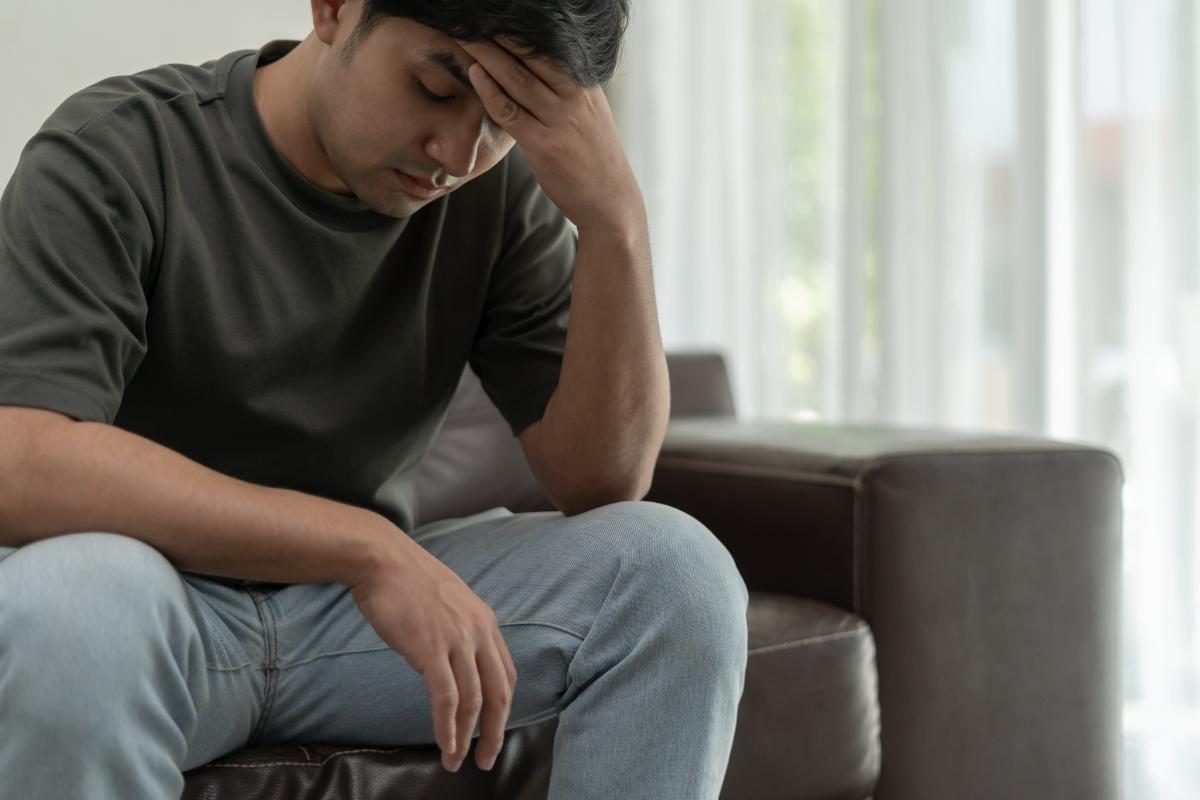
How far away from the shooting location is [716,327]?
3016 mm

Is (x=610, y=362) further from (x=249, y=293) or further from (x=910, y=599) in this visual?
(x=910, y=599)

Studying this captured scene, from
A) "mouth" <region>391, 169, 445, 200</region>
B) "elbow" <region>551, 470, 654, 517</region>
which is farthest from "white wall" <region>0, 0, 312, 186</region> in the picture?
"elbow" <region>551, 470, 654, 517</region>

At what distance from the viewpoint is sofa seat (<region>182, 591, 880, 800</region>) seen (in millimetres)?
1023

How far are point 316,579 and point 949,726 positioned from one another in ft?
3.00

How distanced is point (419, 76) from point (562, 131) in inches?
5.3

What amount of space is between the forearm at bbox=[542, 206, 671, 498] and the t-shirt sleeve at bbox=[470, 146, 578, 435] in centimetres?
6

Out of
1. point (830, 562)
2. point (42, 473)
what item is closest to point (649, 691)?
point (42, 473)

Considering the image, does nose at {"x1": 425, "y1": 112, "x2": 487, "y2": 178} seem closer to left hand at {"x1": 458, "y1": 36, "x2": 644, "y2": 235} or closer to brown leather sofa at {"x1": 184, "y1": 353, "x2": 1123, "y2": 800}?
left hand at {"x1": 458, "y1": 36, "x2": 644, "y2": 235}

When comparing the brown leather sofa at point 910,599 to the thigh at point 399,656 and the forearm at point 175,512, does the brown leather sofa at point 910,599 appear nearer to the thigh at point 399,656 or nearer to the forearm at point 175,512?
the thigh at point 399,656

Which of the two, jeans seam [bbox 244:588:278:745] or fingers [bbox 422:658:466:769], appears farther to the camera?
jeans seam [bbox 244:588:278:745]

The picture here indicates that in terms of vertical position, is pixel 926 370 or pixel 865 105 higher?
pixel 865 105

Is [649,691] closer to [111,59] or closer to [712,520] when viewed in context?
[712,520]

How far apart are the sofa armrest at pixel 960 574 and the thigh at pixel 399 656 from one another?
556 mm

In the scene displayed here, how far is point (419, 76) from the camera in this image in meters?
1.02
